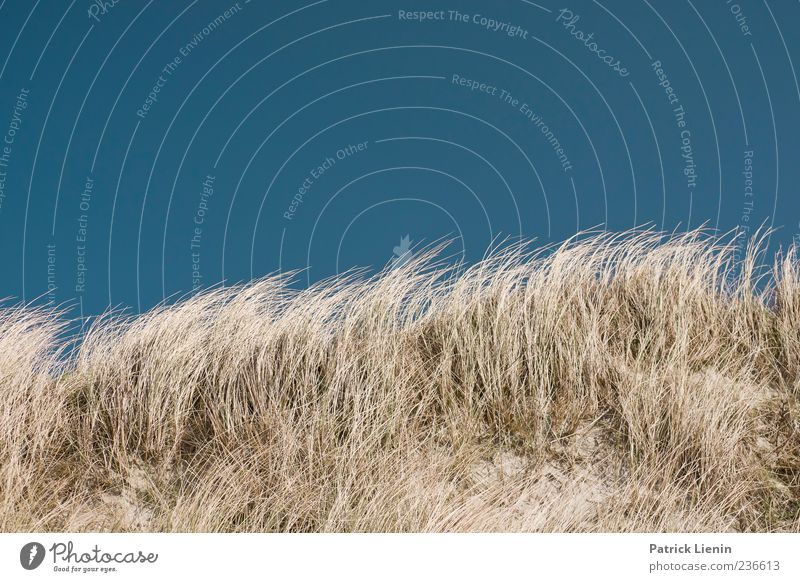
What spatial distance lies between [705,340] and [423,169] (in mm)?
4333

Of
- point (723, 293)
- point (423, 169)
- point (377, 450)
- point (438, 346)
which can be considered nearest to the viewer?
point (377, 450)

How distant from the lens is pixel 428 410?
4762mm

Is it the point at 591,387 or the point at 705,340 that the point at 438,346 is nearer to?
the point at 591,387

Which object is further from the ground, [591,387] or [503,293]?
[503,293]

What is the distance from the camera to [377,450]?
4367 mm

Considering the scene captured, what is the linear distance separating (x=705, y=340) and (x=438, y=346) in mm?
2062

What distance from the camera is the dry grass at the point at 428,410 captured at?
4.09 m

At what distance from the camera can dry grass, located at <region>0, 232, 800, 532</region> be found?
13.4 ft
